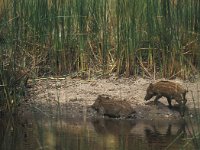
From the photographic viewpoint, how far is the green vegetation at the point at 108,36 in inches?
403

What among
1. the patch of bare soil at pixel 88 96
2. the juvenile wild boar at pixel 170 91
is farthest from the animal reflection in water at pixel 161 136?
the patch of bare soil at pixel 88 96

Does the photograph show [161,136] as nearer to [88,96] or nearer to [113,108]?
[113,108]

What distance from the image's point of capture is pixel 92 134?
25.3 feet

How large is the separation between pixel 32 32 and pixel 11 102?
230 centimetres

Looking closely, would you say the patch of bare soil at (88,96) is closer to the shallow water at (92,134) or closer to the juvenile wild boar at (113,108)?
the juvenile wild boar at (113,108)

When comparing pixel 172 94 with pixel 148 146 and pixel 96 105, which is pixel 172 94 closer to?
pixel 96 105

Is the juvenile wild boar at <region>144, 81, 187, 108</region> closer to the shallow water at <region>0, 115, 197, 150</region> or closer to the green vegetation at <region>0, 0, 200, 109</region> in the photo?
the shallow water at <region>0, 115, 197, 150</region>

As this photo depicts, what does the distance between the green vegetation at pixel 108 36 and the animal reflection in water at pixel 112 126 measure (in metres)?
1.78

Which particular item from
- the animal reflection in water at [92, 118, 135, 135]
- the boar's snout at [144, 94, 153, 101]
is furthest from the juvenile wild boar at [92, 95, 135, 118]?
the boar's snout at [144, 94, 153, 101]

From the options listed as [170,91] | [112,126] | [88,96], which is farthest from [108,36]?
[112,126]

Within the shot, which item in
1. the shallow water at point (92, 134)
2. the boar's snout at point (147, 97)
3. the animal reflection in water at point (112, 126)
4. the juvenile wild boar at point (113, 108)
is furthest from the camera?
the boar's snout at point (147, 97)

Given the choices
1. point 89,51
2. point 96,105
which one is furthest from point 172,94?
point 89,51

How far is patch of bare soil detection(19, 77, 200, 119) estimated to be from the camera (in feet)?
30.4

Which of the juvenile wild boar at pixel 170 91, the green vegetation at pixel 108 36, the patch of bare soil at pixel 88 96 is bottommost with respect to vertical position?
the patch of bare soil at pixel 88 96
